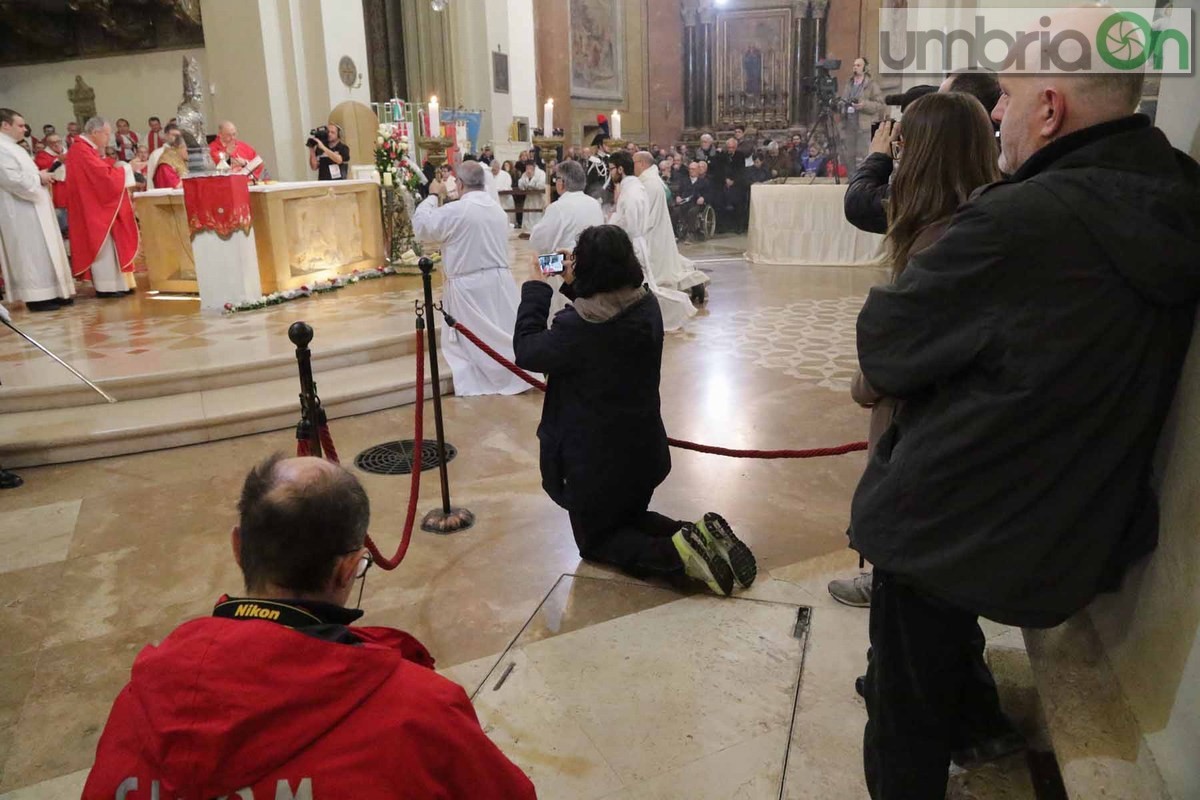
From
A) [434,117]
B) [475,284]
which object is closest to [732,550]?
[475,284]

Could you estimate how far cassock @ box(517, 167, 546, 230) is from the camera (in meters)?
15.5

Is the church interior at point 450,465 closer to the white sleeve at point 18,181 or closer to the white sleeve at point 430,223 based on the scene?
the white sleeve at point 430,223

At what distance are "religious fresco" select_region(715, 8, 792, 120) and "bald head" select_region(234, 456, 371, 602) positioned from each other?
21521 millimetres

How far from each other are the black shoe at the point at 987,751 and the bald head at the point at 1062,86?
1481 mm

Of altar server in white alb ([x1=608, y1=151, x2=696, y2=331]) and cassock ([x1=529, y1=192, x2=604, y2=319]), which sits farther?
altar server in white alb ([x1=608, y1=151, x2=696, y2=331])

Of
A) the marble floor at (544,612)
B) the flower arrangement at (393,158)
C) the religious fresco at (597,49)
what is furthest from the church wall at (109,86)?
the marble floor at (544,612)

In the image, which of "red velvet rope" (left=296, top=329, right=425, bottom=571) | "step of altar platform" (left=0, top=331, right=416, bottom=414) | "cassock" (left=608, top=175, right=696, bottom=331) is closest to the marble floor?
"red velvet rope" (left=296, top=329, right=425, bottom=571)

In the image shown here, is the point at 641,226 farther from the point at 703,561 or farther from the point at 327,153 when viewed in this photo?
the point at 703,561

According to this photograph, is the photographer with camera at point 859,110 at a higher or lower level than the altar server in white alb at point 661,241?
higher

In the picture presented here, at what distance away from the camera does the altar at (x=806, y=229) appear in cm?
1238

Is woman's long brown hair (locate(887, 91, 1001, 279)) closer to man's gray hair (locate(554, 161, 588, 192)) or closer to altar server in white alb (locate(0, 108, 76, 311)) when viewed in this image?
man's gray hair (locate(554, 161, 588, 192))

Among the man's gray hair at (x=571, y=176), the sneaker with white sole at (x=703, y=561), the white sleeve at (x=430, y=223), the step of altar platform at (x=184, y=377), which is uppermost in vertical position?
the man's gray hair at (x=571, y=176)

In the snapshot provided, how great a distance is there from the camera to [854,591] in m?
3.28

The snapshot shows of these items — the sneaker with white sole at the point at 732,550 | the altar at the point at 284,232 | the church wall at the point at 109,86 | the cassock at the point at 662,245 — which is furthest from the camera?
the church wall at the point at 109,86
